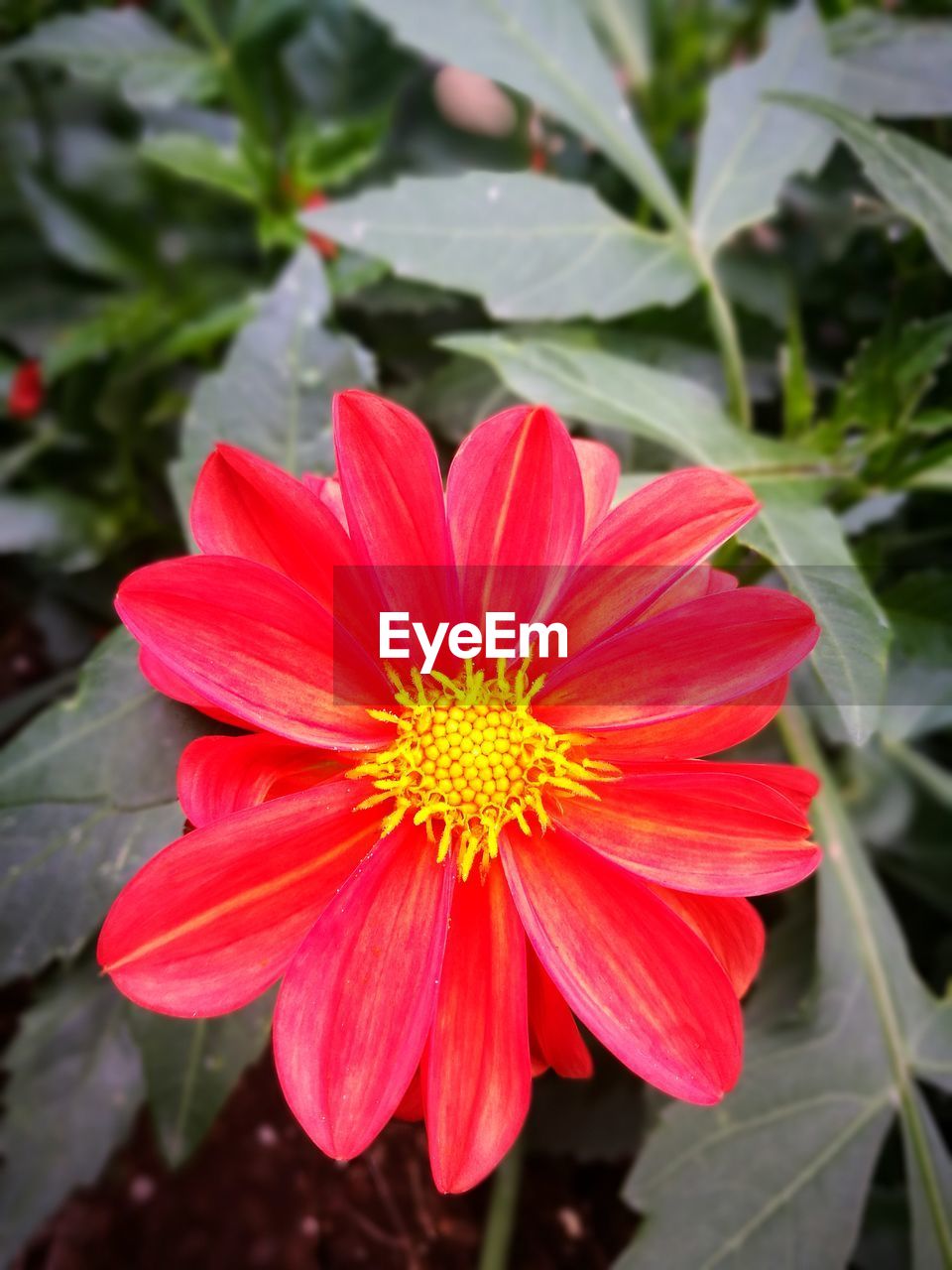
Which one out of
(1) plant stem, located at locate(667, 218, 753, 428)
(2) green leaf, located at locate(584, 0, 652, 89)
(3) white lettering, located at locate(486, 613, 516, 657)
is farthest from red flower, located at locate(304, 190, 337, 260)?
(3) white lettering, located at locate(486, 613, 516, 657)

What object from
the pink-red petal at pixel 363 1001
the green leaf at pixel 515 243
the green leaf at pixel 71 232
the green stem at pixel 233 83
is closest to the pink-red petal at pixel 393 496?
the pink-red petal at pixel 363 1001

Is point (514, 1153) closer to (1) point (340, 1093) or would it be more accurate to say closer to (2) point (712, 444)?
(1) point (340, 1093)

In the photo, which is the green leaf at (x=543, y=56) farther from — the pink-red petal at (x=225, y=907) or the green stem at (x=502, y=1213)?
the green stem at (x=502, y=1213)

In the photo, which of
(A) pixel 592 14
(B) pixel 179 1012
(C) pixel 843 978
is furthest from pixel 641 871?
(A) pixel 592 14

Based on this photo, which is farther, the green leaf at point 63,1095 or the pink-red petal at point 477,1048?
the green leaf at point 63,1095

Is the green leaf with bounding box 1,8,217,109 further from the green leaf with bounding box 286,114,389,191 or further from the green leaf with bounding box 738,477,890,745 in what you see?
the green leaf with bounding box 738,477,890,745

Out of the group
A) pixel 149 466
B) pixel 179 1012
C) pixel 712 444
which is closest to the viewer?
pixel 179 1012
